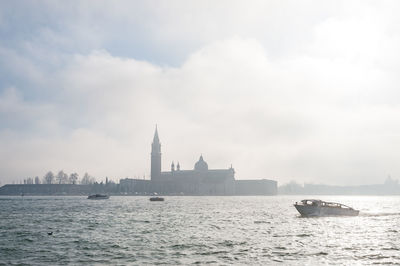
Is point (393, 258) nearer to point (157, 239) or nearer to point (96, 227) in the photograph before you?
point (157, 239)

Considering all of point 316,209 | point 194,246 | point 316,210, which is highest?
point 316,209

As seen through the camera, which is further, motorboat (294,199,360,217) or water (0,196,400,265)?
motorboat (294,199,360,217)

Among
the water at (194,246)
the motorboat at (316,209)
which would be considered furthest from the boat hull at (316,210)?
the water at (194,246)

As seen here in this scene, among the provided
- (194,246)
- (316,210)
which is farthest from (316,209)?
(194,246)

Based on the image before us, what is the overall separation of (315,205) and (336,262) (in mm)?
47312

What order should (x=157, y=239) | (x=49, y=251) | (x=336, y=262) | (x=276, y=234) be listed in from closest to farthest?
(x=336, y=262) < (x=49, y=251) < (x=157, y=239) < (x=276, y=234)

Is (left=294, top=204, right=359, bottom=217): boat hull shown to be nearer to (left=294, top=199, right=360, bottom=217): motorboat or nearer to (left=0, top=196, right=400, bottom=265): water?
(left=294, top=199, right=360, bottom=217): motorboat

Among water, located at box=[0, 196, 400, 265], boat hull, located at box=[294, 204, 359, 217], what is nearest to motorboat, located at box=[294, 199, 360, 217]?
boat hull, located at box=[294, 204, 359, 217]

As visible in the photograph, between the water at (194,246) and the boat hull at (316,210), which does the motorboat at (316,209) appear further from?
the water at (194,246)

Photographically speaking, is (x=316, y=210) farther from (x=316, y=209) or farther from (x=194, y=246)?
(x=194, y=246)

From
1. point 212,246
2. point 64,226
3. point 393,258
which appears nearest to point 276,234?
point 212,246

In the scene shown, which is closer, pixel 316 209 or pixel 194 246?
pixel 194 246

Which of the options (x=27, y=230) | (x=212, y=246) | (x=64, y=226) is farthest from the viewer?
(x=64, y=226)

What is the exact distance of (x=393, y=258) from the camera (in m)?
30.2
